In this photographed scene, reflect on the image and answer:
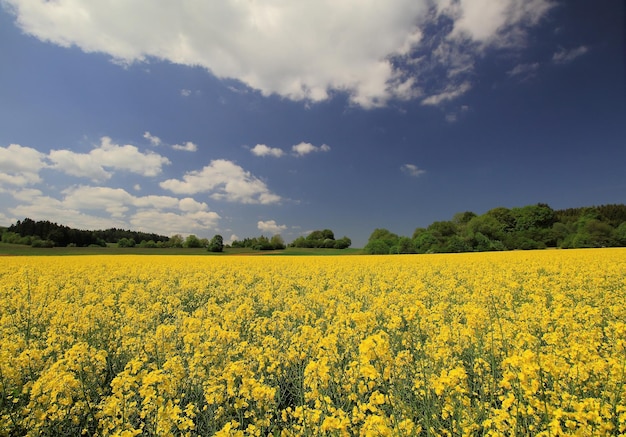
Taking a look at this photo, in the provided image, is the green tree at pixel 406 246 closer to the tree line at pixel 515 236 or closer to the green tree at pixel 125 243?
the tree line at pixel 515 236

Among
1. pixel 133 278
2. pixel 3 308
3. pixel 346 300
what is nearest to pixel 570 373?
pixel 346 300

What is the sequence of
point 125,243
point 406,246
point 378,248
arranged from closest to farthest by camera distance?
point 406,246 → point 378,248 → point 125,243

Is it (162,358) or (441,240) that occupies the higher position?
(441,240)

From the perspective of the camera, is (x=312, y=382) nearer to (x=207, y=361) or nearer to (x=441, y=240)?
(x=207, y=361)

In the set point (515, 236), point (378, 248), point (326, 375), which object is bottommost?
point (326, 375)

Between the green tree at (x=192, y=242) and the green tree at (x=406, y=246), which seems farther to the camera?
the green tree at (x=192, y=242)

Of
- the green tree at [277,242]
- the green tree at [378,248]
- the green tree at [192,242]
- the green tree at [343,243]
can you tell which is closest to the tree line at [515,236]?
the green tree at [378,248]

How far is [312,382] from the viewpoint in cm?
345

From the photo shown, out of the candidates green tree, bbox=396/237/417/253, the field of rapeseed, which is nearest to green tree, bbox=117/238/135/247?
green tree, bbox=396/237/417/253

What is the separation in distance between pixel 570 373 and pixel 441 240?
54.4 metres

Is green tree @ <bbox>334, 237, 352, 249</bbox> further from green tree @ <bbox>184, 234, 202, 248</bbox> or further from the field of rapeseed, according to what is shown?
the field of rapeseed

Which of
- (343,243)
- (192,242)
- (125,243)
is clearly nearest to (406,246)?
(343,243)

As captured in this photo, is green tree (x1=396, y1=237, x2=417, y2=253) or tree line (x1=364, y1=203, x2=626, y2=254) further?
green tree (x1=396, y1=237, x2=417, y2=253)

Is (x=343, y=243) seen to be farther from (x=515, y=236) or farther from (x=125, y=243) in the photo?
(x=125, y=243)
